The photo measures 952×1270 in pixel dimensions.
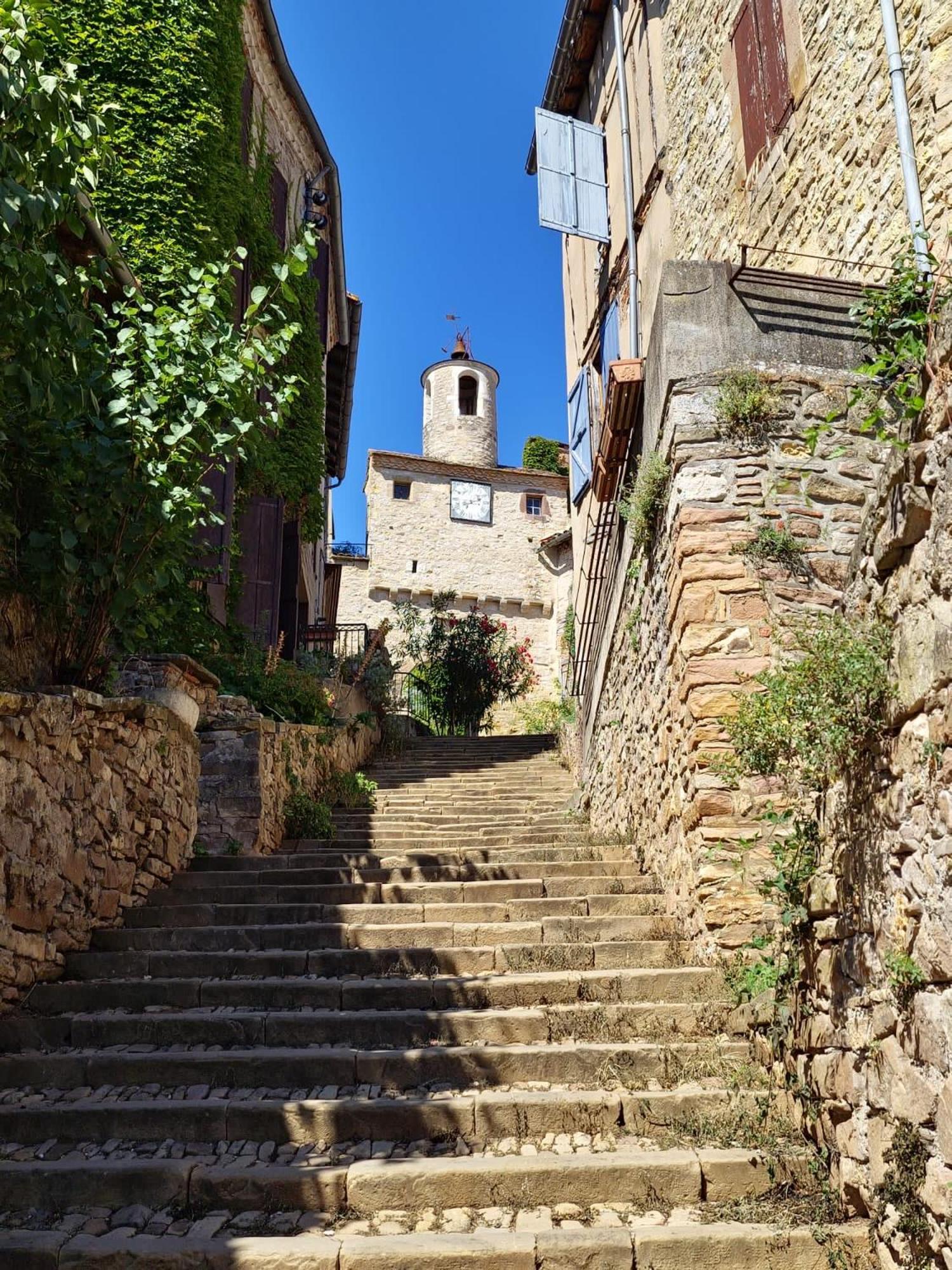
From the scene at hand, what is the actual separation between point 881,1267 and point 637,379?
482cm

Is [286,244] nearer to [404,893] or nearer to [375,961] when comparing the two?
[404,893]

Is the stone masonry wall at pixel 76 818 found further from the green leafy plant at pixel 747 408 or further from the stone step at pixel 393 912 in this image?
the green leafy plant at pixel 747 408

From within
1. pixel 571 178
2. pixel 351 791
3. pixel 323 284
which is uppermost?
pixel 323 284

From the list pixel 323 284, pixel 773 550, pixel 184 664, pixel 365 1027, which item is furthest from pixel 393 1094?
pixel 323 284

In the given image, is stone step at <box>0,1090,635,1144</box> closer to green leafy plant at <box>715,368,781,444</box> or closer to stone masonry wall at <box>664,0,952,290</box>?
green leafy plant at <box>715,368,781,444</box>

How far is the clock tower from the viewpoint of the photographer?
28.4 m

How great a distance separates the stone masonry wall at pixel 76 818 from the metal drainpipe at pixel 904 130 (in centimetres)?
522

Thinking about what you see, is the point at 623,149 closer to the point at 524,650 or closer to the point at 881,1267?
the point at 881,1267

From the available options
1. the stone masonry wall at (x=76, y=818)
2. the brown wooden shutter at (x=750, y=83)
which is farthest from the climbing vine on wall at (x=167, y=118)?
the brown wooden shutter at (x=750, y=83)

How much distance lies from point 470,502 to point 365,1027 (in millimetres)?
22742

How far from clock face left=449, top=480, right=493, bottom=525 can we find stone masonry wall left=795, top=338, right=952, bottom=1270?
75.7ft

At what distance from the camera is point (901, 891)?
2.84m

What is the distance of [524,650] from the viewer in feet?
67.2

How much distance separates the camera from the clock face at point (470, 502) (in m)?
26.1
